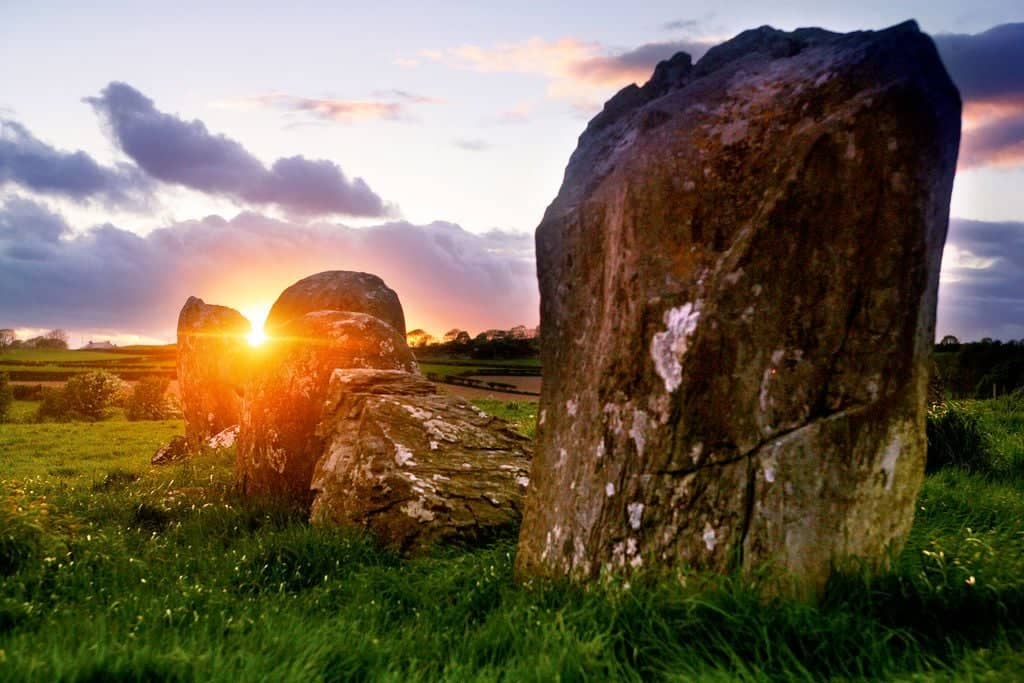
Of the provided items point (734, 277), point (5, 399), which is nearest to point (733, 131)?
point (734, 277)

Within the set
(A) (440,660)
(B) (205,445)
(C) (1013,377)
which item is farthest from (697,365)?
(C) (1013,377)

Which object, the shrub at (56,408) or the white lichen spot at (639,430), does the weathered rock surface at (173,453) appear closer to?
the white lichen spot at (639,430)

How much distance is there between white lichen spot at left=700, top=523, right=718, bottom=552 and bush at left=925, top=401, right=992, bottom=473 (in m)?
7.16

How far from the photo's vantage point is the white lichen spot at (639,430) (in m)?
5.23

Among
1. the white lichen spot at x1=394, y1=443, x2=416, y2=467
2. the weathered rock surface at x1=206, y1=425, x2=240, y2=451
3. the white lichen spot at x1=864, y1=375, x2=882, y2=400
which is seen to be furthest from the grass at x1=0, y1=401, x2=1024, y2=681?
the weathered rock surface at x1=206, y1=425, x2=240, y2=451

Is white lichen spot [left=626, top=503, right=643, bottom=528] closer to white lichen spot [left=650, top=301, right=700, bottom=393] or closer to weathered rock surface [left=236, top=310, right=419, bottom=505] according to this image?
white lichen spot [left=650, top=301, right=700, bottom=393]

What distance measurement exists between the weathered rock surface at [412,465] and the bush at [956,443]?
5.74m

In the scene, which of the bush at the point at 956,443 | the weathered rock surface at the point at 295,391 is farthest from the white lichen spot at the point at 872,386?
the weathered rock surface at the point at 295,391

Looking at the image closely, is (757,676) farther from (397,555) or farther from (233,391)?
(233,391)

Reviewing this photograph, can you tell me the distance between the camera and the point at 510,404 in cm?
2577

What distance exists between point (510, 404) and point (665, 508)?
68.0 feet

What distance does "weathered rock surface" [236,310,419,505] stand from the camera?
1071cm

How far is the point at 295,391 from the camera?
11117 millimetres

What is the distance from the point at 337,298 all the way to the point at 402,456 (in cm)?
867
